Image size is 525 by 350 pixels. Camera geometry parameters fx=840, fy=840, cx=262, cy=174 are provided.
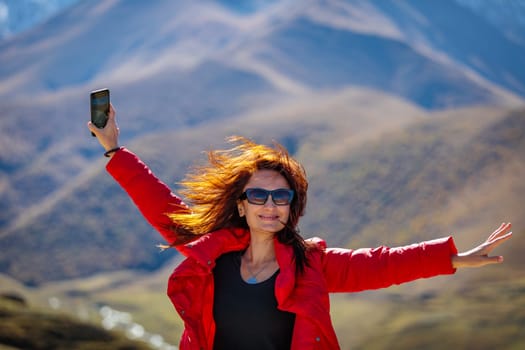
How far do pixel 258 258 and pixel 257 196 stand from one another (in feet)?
0.95

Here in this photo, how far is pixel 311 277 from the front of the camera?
11.8 ft

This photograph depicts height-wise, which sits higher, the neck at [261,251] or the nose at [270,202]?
the nose at [270,202]

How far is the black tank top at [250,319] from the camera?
3523 millimetres

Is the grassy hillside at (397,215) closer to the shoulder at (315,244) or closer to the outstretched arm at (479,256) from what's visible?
the outstretched arm at (479,256)

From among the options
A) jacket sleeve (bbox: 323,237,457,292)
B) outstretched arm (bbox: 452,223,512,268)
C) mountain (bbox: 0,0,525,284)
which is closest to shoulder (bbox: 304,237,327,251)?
jacket sleeve (bbox: 323,237,457,292)

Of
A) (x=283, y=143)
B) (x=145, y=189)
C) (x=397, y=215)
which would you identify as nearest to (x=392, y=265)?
(x=145, y=189)

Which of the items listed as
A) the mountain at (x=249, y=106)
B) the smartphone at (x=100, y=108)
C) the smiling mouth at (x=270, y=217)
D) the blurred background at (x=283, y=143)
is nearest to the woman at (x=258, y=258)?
the smiling mouth at (x=270, y=217)

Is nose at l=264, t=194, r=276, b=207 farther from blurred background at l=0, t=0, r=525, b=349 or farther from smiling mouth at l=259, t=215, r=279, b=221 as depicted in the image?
blurred background at l=0, t=0, r=525, b=349

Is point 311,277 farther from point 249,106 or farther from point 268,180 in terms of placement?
point 249,106

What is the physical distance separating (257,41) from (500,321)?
161 feet

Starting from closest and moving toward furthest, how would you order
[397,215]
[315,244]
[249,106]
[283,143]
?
[315,244]
[397,215]
[283,143]
[249,106]

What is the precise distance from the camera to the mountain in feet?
101

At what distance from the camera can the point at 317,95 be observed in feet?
168

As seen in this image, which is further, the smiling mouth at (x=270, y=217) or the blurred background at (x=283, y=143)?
the blurred background at (x=283, y=143)
